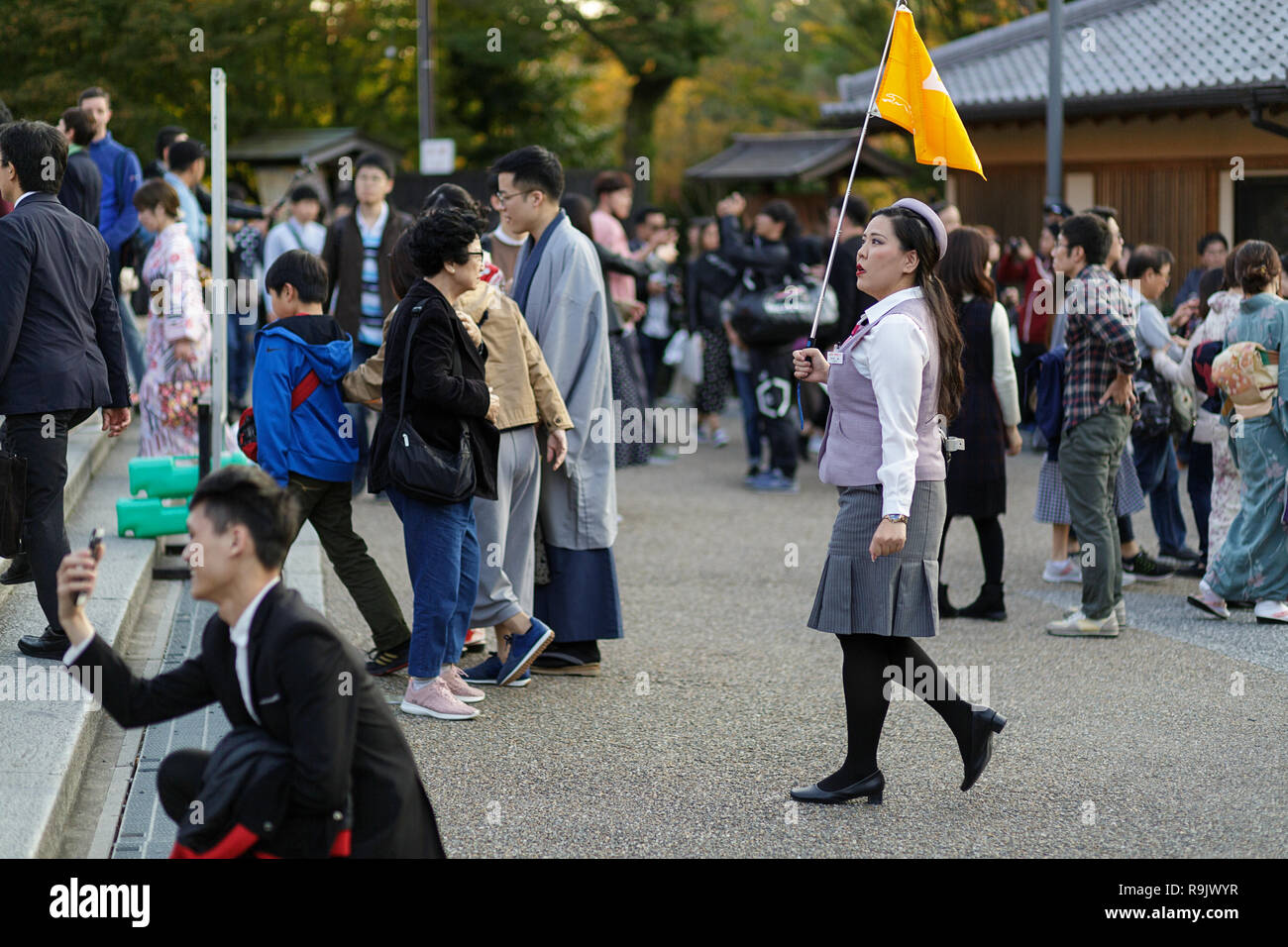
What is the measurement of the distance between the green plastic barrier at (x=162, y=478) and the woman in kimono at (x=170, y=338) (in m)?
0.58

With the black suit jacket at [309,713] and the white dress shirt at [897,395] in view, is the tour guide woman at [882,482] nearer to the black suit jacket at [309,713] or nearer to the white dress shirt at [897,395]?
the white dress shirt at [897,395]

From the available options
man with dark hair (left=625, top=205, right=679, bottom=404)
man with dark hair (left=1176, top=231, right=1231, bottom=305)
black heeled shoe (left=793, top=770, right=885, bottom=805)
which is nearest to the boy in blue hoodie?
black heeled shoe (left=793, top=770, right=885, bottom=805)

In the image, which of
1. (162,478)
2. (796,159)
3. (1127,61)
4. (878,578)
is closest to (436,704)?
(878,578)

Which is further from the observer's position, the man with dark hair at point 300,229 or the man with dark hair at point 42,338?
the man with dark hair at point 300,229

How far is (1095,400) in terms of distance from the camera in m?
7.11

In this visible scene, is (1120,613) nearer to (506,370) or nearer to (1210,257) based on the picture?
(506,370)

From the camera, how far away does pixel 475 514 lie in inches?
241

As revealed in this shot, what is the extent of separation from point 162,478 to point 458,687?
2.90 m

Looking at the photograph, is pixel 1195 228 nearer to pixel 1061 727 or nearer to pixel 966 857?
pixel 1061 727

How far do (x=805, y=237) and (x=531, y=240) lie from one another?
6741mm

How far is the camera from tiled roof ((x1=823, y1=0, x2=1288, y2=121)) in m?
14.2

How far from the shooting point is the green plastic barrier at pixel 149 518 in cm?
797

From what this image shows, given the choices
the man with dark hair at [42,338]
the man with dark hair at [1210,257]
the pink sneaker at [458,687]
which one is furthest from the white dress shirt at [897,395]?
the man with dark hair at [1210,257]

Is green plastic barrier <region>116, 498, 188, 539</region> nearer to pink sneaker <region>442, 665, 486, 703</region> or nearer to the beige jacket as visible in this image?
the beige jacket
